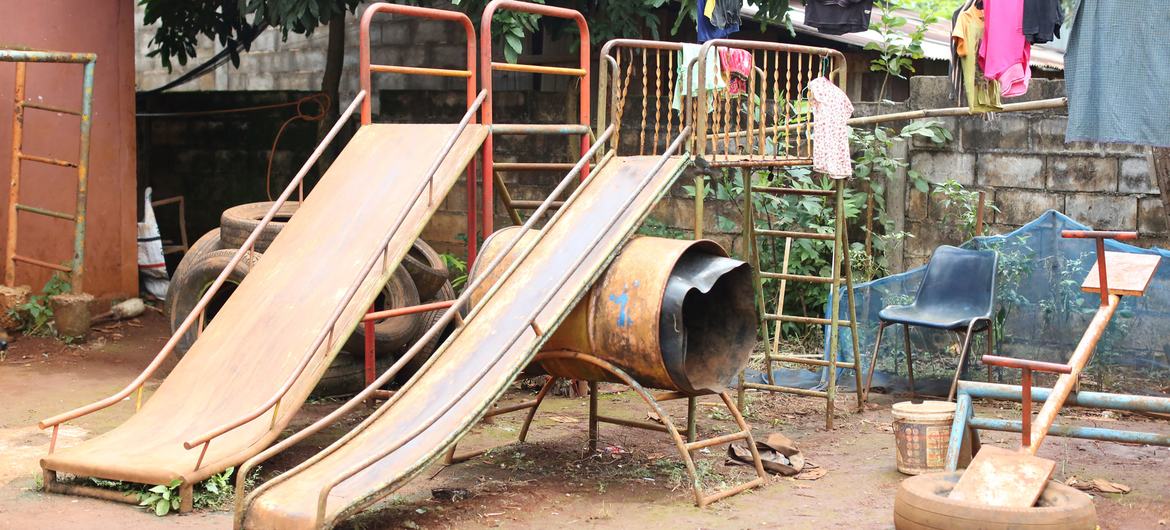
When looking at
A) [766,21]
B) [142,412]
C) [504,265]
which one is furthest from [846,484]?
[766,21]

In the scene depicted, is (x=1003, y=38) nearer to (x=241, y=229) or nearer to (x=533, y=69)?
(x=533, y=69)

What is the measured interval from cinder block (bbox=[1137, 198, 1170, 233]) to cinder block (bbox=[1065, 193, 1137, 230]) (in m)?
0.04

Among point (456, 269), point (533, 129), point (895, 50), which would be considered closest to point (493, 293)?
point (533, 129)

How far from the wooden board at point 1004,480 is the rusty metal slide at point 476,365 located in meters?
1.83

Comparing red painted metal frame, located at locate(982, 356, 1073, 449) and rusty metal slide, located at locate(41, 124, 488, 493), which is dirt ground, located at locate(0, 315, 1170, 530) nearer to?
rusty metal slide, located at locate(41, 124, 488, 493)

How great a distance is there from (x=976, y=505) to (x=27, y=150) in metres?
7.53

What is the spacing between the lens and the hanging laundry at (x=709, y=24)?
26.4 ft

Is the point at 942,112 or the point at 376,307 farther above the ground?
the point at 942,112

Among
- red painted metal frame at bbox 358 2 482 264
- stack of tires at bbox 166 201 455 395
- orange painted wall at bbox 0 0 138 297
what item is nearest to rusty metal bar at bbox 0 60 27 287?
orange painted wall at bbox 0 0 138 297

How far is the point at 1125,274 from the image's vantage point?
511 centimetres

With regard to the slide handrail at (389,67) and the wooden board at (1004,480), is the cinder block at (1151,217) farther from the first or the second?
the slide handrail at (389,67)

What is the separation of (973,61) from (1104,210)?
164 cm

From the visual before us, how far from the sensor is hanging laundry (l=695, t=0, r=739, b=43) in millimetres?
8055

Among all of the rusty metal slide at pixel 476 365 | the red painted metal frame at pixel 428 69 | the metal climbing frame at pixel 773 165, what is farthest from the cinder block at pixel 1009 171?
the red painted metal frame at pixel 428 69
